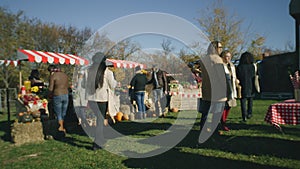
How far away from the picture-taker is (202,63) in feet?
12.2

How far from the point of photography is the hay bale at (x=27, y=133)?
4.77 m

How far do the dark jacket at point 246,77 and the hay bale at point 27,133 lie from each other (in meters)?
4.73

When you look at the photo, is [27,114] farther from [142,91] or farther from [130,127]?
[142,91]

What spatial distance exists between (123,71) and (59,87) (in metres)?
8.05

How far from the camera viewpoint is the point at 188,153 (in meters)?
3.59

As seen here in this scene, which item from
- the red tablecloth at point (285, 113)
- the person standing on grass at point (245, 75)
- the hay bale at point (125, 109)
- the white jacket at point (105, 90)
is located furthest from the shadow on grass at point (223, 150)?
the hay bale at point (125, 109)

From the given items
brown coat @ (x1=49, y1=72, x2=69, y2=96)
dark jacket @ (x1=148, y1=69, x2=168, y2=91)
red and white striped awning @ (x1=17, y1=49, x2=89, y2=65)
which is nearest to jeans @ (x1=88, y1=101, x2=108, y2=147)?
brown coat @ (x1=49, y1=72, x2=69, y2=96)

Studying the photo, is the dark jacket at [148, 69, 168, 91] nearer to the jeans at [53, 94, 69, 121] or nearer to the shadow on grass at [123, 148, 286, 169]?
the jeans at [53, 94, 69, 121]

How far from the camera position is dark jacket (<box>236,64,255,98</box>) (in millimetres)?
5703

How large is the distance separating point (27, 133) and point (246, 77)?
5070 millimetres

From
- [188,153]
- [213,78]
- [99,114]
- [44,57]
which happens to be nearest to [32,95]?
[44,57]

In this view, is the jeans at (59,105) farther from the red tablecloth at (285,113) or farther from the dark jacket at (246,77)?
the dark jacket at (246,77)

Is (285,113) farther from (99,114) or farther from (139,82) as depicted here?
(139,82)

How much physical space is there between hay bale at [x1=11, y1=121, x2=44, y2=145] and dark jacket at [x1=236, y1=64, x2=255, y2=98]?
15.5 feet
